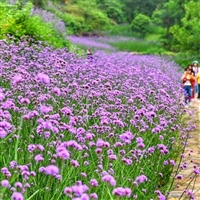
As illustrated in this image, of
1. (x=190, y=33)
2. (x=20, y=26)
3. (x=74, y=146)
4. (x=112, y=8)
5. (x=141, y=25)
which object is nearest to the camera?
(x=74, y=146)

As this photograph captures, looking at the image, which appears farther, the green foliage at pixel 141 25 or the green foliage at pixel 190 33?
the green foliage at pixel 141 25

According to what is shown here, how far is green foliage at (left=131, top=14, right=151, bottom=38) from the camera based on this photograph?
148 ft

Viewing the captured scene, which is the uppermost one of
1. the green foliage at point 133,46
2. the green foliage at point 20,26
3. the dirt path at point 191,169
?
the green foliage at point 20,26

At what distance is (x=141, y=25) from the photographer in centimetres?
4609

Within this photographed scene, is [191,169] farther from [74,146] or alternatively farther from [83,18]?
[83,18]

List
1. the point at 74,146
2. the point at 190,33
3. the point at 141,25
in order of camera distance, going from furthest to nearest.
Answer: the point at 141,25 → the point at 190,33 → the point at 74,146

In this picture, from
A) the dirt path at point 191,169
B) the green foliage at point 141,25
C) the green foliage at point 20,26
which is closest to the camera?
the dirt path at point 191,169

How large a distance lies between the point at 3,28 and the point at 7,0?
5.33 m

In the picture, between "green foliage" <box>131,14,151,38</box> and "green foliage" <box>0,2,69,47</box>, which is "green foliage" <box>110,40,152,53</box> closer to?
"green foliage" <box>131,14,151,38</box>

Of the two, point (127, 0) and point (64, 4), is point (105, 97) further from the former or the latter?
point (127, 0)

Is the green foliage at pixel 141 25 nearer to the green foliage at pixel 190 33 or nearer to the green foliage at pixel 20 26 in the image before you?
the green foliage at pixel 190 33

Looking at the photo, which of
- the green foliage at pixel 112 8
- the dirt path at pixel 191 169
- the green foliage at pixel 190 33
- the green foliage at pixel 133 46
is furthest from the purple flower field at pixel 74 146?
the green foliage at pixel 112 8

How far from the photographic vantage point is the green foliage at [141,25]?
45.2 metres

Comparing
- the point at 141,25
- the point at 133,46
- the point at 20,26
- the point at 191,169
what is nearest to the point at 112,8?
the point at 141,25
